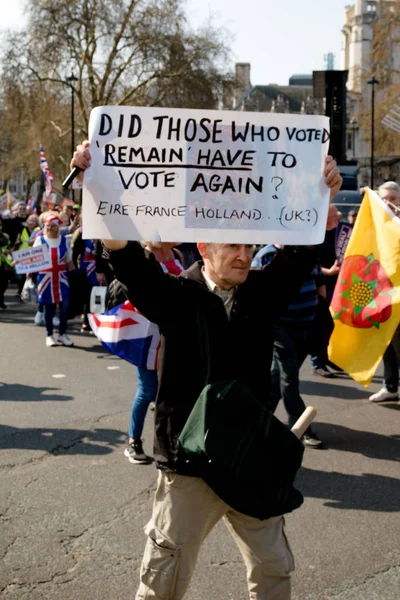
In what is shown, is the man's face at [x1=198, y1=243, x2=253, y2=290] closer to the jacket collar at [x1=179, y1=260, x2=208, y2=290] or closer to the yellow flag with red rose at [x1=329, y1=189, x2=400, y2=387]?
the jacket collar at [x1=179, y1=260, x2=208, y2=290]

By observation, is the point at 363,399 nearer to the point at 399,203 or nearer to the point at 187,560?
the point at 399,203

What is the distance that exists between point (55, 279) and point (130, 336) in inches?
203

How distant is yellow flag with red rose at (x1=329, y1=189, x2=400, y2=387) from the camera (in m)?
6.08

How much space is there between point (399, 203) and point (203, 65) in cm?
3314

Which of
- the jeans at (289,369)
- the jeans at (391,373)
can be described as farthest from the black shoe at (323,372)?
the jeans at (289,369)

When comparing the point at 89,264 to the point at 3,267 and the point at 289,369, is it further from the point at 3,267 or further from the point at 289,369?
the point at 289,369

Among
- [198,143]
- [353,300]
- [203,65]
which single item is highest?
[203,65]

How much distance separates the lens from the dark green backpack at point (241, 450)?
249 cm

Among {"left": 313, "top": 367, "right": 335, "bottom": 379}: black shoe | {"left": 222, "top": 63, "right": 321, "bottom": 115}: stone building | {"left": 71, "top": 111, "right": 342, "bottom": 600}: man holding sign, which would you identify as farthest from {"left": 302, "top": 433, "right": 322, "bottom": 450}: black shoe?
{"left": 222, "top": 63, "right": 321, "bottom": 115}: stone building

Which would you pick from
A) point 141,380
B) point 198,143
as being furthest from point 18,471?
point 198,143

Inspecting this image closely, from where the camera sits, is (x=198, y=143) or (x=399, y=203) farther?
(x=399, y=203)

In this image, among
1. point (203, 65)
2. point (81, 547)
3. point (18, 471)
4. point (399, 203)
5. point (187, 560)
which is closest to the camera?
point (187, 560)

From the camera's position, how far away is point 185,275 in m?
2.94

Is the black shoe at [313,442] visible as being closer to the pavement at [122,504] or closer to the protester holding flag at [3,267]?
the pavement at [122,504]
